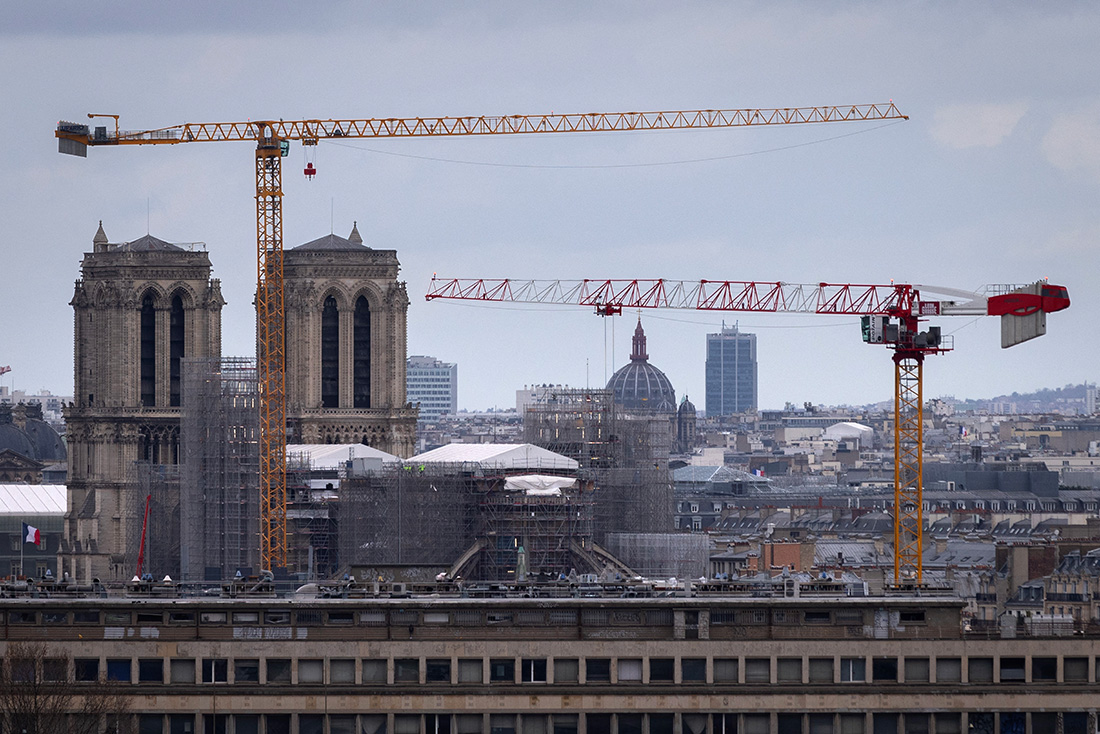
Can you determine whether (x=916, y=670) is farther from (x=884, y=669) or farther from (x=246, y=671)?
(x=246, y=671)

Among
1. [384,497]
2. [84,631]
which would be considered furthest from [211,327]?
[84,631]

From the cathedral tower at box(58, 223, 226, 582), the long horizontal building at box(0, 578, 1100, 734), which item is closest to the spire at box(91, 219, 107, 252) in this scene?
the cathedral tower at box(58, 223, 226, 582)

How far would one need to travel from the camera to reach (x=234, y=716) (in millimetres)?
88438

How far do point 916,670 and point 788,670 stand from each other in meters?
3.98

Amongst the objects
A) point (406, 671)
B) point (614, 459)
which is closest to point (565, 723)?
point (406, 671)

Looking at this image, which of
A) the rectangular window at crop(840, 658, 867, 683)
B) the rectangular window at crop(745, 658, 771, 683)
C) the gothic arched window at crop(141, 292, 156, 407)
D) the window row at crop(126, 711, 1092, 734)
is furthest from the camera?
the gothic arched window at crop(141, 292, 156, 407)

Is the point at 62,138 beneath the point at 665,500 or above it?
above

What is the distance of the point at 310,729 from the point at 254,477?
82.0 m

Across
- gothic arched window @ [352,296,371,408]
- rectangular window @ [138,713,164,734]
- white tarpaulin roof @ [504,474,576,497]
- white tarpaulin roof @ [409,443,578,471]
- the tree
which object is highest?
gothic arched window @ [352,296,371,408]

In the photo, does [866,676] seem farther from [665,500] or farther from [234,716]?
[665,500]

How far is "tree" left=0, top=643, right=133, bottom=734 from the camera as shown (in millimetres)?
82812

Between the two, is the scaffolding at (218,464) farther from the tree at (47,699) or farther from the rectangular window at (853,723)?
the rectangular window at (853,723)

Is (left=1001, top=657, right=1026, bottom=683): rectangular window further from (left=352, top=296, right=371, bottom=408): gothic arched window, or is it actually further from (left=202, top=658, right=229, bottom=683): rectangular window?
(left=352, top=296, right=371, bottom=408): gothic arched window

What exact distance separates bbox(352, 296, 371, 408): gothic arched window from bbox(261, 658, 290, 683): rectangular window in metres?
98.6
